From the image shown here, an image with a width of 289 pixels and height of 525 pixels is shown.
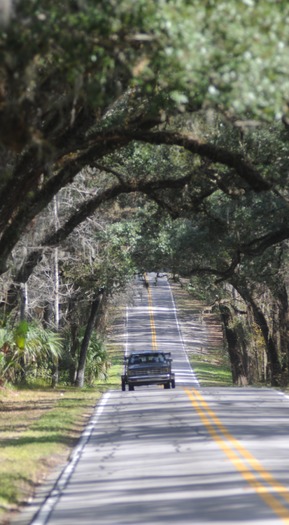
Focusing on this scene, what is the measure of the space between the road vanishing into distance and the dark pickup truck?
945cm

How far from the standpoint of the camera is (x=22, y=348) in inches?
1180

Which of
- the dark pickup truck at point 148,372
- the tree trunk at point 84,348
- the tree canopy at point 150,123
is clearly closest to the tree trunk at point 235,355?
the tree trunk at point 84,348

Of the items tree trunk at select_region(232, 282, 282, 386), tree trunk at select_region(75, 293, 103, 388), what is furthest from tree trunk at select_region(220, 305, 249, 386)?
tree trunk at select_region(75, 293, 103, 388)

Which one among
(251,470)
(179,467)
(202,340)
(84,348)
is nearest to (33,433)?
(179,467)

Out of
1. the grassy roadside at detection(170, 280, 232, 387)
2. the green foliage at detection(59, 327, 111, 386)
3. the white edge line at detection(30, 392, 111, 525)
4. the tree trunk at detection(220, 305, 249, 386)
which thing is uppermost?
the grassy roadside at detection(170, 280, 232, 387)

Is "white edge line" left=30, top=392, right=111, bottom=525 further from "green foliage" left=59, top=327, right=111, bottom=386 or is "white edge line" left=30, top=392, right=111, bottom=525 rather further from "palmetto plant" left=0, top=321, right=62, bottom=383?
"green foliage" left=59, top=327, right=111, bottom=386

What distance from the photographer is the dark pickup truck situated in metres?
37.2

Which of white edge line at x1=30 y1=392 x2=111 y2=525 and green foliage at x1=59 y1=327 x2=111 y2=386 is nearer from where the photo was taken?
white edge line at x1=30 y1=392 x2=111 y2=525

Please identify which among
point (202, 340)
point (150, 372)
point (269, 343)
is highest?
point (202, 340)

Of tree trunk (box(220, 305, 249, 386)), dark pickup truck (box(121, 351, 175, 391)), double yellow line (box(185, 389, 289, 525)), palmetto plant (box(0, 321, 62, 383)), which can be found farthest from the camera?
tree trunk (box(220, 305, 249, 386))

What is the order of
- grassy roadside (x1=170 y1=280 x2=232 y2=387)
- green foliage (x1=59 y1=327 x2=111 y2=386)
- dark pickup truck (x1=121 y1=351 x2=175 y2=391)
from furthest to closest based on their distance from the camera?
1. grassy roadside (x1=170 y1=280 x2=232 y2=387)
2. green foliage (x1=59 y1=327 x2=111 y2=386)
3. dark pickup truck (x1=121 y1=351 x2=175 y2=391)

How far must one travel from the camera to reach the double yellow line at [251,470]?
11.3 meters

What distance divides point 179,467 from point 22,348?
633 inches

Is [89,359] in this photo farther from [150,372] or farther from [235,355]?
[235,355]
